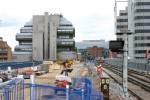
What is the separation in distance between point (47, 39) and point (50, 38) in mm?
3030

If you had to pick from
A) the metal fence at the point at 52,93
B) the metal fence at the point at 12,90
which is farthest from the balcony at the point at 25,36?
the metal fence at the point at 12,90

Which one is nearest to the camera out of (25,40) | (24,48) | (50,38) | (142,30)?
(142,30)

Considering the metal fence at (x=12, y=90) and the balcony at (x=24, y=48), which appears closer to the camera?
the metal fence at (x=12, y=90)

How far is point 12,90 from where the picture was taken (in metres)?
12.5

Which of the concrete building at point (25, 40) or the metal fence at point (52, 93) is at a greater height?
the concrete building at point (25, 40)

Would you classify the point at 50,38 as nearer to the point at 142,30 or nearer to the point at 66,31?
the point at 66,31

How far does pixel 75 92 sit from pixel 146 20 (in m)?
149

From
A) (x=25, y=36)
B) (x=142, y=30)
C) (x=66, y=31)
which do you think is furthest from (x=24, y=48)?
(x=142, y=30)

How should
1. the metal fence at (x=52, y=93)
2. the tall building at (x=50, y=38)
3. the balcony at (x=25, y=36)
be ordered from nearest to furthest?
the metal fence at (x=52, y=93), the tall building at (x=50, y=38), the balcony at (x=25, y=36)

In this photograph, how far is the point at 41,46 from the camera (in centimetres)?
17425

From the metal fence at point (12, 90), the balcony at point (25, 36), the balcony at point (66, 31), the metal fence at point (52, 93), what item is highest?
the balcony at point (66, 31)

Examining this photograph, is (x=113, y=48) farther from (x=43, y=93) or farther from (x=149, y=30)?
(x=149, y=30)

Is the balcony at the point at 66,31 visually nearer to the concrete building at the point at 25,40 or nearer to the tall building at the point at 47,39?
the tall building at the point at 47,39

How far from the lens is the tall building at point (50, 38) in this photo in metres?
174
